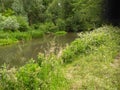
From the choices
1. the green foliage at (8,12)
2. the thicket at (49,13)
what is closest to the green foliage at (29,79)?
the thicket at (49,13)

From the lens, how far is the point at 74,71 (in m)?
10.2

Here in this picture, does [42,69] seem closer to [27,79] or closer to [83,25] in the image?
[27,79]

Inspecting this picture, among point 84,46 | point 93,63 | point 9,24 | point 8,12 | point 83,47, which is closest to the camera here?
point 93,63

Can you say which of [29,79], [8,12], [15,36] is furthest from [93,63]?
[8,12]

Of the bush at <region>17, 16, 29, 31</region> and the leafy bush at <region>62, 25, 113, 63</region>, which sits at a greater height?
the leafy bush at <region>62, 25, 113, 63</region>

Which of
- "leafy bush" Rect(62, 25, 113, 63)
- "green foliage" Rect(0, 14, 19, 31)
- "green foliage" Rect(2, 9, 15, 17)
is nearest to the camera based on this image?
"leafy bush" Rect(62, 25, 113, 63)

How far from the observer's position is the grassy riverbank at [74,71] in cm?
738

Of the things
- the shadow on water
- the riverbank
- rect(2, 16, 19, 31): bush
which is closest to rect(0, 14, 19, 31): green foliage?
rect(2, 16, 19, 31): bush

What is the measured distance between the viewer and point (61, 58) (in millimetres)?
11766

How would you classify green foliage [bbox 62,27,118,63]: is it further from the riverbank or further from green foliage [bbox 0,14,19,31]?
green foliage [bbox 0,14,19,31]

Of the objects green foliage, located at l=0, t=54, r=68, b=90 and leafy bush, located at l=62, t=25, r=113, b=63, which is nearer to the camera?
green foliage, located at l=0, t=54, r=68, b=90

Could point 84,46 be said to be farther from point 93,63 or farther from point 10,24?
point 10,24

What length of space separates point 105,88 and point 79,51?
15.7ft

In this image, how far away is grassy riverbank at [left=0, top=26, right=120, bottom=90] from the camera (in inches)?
290
